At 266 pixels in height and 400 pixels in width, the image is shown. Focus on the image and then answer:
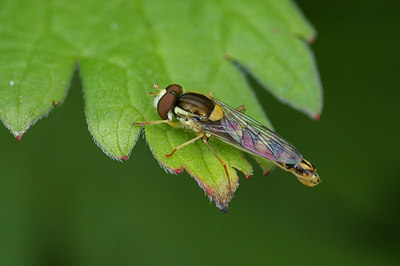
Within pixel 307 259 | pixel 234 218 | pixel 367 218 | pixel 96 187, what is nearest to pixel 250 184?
pixel 234 218

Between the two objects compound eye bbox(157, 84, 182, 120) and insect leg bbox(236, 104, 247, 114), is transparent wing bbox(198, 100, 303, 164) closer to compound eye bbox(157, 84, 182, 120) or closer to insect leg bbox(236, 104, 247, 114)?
insect leg bbox(236, 104, 247, 114)

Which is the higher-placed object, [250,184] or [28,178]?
[250,184]

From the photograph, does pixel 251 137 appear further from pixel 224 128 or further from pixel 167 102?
pixel 167 102

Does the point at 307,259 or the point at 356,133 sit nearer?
the point at 307,259

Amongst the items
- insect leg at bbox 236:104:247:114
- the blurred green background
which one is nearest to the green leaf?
insect leg at bbox 236:104:247:114

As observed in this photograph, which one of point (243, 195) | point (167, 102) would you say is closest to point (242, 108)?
point (167, 102)

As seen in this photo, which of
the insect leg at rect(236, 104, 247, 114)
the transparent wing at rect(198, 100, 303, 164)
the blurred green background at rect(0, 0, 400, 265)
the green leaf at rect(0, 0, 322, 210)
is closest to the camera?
the green leaf at rect(0, 0, 322, 210)

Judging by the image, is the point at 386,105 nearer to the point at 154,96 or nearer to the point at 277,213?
the point at 277,213
